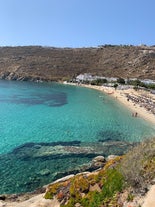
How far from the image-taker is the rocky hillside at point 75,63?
133438mm

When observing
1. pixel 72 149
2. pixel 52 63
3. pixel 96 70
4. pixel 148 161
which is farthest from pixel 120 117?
pixel 52 63

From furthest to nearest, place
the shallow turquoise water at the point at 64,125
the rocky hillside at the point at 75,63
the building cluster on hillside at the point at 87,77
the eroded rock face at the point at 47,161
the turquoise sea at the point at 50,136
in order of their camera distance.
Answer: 1. the rocky hillside at the point at 75,63
2. the building cluster on hillside at the point at 87,77
3. the shallow turquoise water at the point at 64,125
4. the turquoise sea at the point at 50,136
5. the eroded rock face at the point at 47,161

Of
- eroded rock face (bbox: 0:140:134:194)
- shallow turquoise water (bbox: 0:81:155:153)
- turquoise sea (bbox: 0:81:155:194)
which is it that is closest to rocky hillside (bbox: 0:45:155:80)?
shallow turquoise water (bbox: 0:81:155:153)

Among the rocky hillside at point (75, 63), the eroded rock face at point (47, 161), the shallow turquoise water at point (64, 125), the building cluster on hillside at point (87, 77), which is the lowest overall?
the shallow turquoise water at point (64, 125)

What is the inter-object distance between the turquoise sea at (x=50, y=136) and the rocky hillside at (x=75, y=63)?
259 ft

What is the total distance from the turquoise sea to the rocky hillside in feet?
259

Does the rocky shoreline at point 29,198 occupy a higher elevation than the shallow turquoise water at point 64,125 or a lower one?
higher

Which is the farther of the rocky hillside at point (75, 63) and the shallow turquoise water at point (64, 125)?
the rocky hillside at point (75, 63)

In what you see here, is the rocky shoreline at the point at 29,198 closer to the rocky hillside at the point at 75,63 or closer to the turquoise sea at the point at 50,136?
the turquoise sea at the point at 50,136

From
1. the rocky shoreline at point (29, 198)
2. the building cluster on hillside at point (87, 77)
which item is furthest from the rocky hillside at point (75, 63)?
the rocky shoreline at point (29, 198)

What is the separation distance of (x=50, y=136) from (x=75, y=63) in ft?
391

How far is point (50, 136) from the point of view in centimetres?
3294

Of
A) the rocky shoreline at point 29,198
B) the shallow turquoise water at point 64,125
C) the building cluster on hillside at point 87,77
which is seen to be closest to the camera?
the rocky shoreline at point 29,198

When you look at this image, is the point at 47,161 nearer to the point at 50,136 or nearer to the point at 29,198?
the point at 29,198
